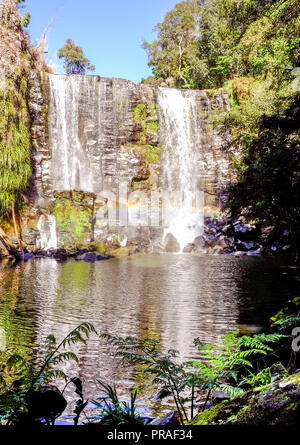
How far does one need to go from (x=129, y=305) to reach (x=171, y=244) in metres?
15.2

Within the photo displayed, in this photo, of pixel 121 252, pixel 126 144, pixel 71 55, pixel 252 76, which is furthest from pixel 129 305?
pixel 71 55

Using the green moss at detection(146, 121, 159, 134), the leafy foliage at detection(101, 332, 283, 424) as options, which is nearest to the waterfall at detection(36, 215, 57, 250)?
the green moss at detection(146, 121, 159, 134)

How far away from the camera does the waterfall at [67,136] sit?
2269 centimetres

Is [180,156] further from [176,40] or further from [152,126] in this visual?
[176,40]

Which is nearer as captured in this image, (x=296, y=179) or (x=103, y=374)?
(x=103, y=374)

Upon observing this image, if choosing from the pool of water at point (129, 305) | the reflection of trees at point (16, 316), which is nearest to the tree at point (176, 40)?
the pool of water at point (129, 305)

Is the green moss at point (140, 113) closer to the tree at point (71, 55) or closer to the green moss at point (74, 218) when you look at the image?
the green moss at point (74, 218)

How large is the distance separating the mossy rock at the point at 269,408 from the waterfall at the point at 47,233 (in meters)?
20.1

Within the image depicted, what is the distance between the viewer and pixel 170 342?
597cm

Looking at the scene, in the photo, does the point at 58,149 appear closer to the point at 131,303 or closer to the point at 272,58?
the point at 272,58

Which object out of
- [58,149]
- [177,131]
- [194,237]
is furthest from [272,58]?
[58,149]

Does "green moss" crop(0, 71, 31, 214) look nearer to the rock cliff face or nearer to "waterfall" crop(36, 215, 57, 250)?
"waterfall" crop(36, 215, 57, 250)

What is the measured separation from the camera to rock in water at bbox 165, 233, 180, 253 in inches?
922

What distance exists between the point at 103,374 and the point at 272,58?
47.8ft
